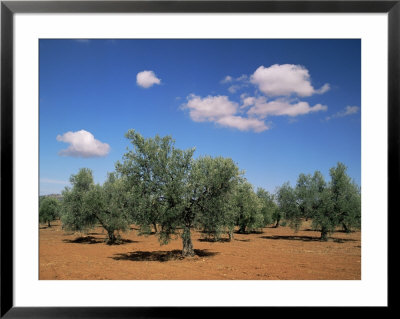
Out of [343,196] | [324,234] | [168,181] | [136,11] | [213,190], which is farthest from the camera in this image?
[324,234]

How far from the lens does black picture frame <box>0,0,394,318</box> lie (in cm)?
391

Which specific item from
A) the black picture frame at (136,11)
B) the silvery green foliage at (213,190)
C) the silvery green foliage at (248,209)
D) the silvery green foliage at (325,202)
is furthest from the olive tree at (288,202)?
the black picture frame at (136,11)

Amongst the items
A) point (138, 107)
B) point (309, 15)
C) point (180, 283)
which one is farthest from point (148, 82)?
point (180, 283)

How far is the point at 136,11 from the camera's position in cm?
404

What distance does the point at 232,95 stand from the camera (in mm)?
8609

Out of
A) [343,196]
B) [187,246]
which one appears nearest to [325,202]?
[343,196]

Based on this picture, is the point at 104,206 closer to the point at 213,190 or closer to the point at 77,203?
the point at 77,203

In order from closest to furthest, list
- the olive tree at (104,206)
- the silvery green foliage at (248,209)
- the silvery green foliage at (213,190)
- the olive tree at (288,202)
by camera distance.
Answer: the silvery green foliage at (213,190) < the olive tree at (104,206) < the olive tree at (288,202) < the silvery green foliage at (248,209)

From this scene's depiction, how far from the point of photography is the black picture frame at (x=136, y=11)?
3.91 metres

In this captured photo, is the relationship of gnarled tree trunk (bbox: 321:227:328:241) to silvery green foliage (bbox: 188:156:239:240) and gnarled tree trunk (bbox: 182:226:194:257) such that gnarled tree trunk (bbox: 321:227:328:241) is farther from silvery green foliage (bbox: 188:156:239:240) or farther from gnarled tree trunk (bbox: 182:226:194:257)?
gnarled tree trunk (bbox: 182:226:194:257)

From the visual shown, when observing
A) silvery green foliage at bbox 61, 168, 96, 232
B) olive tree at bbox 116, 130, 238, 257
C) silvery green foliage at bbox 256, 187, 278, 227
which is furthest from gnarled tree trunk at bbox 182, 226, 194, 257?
silvery green foliage at bbox 256, 187, 278, 227

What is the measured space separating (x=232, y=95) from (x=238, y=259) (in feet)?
24.3

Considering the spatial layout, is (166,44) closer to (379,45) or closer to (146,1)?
(146,1)

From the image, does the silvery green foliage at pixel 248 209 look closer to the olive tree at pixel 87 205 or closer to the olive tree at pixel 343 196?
the olive tree at pixel 343 196
